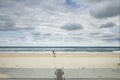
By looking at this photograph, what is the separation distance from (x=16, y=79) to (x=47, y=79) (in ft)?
3.97

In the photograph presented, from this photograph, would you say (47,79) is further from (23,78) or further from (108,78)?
(108,78)

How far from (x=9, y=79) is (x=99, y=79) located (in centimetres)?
347

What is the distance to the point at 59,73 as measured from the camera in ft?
22.6

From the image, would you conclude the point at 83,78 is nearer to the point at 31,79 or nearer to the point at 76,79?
the point at 76,79

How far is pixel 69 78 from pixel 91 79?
850 mm

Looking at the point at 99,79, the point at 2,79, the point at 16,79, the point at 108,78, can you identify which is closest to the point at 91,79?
the point at 99,79

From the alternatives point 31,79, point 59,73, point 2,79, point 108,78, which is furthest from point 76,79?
point 2,79

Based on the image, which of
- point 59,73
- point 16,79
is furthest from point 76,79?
point 16,79

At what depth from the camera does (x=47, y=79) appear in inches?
261

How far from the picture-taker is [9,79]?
21.9 ft

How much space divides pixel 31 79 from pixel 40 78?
35 centimetres

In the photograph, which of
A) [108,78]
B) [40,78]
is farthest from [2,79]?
[108,78]

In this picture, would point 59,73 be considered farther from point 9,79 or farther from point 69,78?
point 9,79

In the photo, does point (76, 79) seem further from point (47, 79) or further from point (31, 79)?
point (31, 79)
